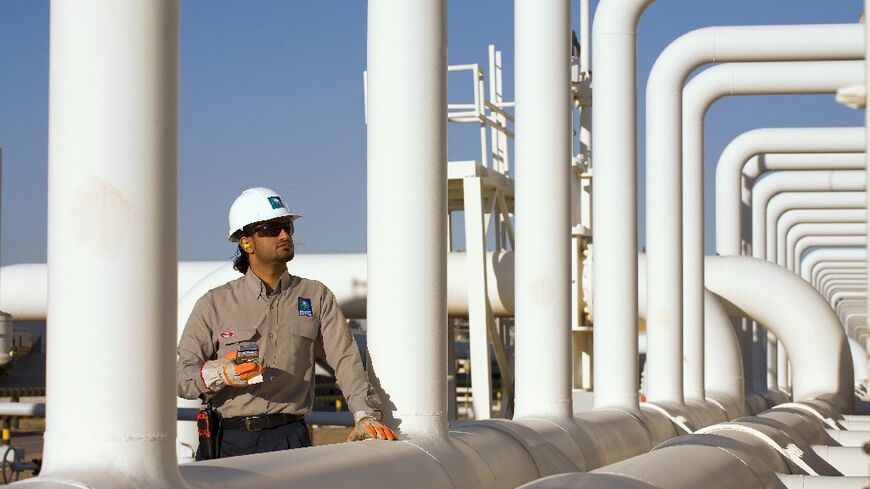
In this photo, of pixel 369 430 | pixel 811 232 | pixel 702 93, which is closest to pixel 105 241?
pixel 369 430

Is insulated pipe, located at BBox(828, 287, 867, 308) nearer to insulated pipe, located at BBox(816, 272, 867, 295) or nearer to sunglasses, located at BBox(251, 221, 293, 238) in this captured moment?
insulated pipe, located at BBox(816, 272, 867, 295)

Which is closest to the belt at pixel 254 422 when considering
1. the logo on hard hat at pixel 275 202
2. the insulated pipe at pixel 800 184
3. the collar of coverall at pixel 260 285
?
the collar of coverall at pixel 260 285

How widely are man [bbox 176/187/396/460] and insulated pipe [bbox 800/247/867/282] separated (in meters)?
24.3

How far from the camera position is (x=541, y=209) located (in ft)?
23.9

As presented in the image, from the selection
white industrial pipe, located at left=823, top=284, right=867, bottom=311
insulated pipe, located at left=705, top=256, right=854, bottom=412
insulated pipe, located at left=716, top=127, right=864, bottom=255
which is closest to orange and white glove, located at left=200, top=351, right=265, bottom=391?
insulated pipe, located at left=705, top=256, right=854, bottom=412

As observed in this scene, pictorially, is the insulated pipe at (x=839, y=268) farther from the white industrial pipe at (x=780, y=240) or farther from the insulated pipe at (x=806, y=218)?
the white industrial pipe at (x=780, y=240)

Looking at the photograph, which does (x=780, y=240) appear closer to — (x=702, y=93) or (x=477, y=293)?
(x=702, y=93)

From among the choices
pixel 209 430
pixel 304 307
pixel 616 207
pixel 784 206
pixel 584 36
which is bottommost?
pixel 209 430

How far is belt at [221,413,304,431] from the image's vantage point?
198 inches

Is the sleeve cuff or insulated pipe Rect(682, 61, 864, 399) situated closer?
the sleeve cuff

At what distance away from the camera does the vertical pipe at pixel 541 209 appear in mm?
7285

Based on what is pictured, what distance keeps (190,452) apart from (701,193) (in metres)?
6.17

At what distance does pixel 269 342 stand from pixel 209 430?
39 cm

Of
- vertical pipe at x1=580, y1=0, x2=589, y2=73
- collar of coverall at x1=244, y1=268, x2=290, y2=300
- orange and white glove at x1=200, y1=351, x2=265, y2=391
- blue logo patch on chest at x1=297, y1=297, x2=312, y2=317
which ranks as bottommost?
orange and white glove at x1=200, y1=351, x2=265, y2=391
